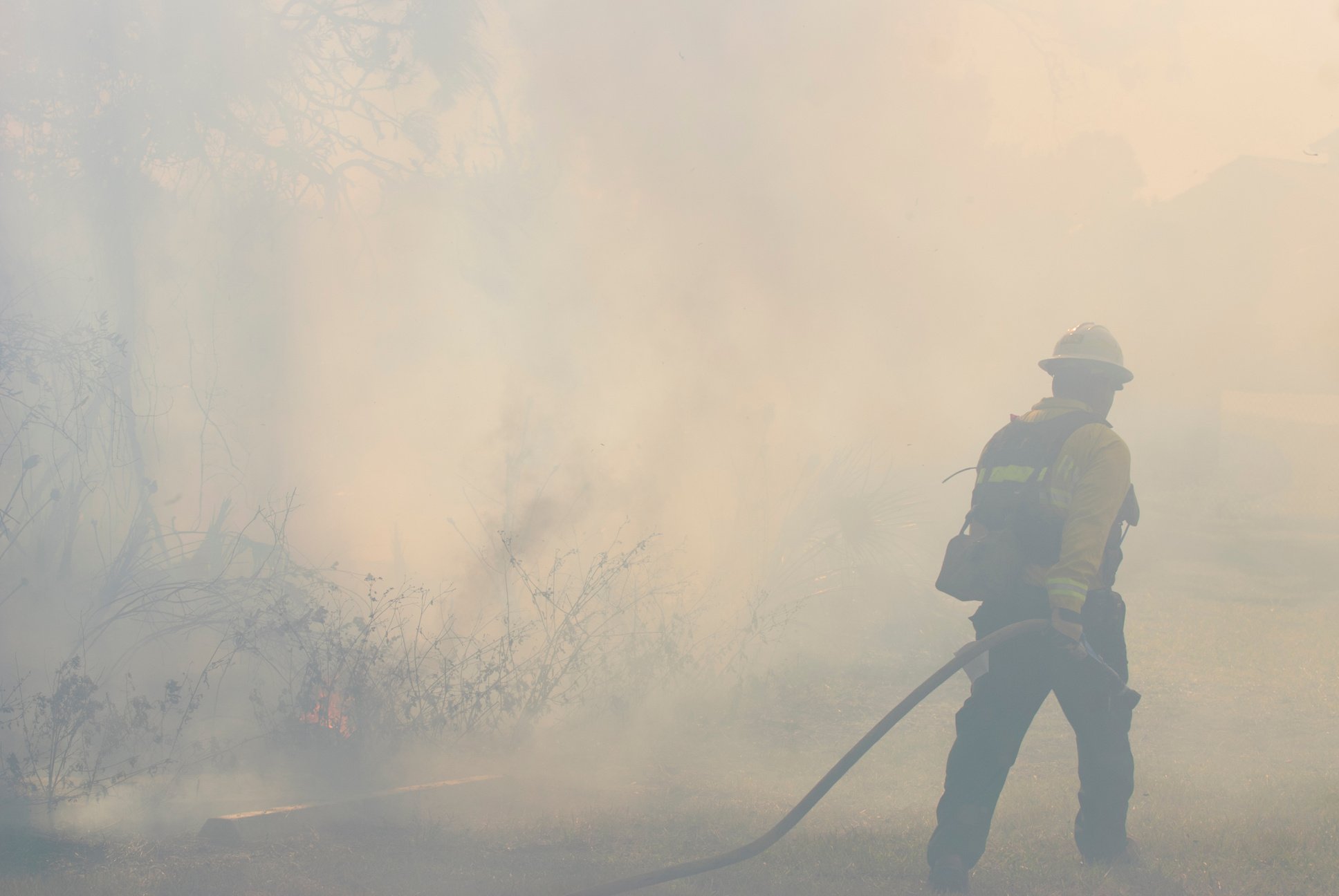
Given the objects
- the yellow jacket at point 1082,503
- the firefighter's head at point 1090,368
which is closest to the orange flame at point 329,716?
the yellow jacket at point 1082,503

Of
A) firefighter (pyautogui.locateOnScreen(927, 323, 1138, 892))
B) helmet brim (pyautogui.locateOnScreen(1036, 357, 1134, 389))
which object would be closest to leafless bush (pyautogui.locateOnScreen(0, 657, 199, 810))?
firefighter (pyautogui.locateOnScreen(927, 323, 1138, 892))

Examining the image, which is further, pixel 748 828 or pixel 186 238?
pixel 186 238

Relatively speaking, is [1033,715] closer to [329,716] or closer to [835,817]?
[835,817]

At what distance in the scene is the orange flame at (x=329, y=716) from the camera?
4.33 metres

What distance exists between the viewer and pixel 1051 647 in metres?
2.92

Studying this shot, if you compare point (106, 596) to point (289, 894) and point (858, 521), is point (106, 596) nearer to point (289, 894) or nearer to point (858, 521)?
point (289, 894)

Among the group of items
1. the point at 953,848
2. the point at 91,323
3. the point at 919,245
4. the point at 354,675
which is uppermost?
the point at 919,245

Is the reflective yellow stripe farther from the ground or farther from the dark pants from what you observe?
the ground

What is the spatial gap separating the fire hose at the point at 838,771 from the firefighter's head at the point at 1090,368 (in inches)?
31.6

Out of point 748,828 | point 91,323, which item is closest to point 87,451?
point 91,323

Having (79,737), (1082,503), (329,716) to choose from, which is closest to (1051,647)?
(1082,503)

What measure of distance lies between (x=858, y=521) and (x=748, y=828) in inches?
142

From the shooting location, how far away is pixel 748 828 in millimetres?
3518

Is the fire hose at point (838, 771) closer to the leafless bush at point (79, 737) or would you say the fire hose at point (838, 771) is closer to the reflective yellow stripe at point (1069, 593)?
→ the reflective yellow stripe at point (1069, 593)
